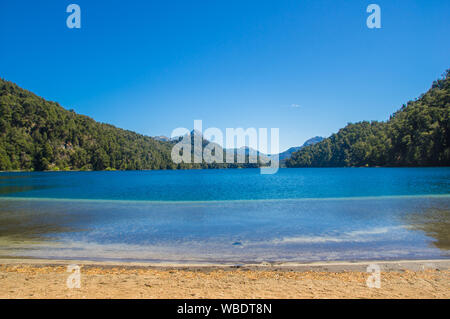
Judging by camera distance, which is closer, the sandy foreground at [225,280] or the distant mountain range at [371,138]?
the sandy foreground at [225,280]

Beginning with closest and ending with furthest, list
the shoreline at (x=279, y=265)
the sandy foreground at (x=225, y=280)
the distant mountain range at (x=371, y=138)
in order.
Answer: the sandy foreground at (x=225, y=280) < the shoreline at (x=279, y=265) < the distant mountain range at (x=371, y=138)

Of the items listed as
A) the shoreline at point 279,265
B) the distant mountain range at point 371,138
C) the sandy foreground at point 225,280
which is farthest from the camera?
the distant mountain range at point 371,138

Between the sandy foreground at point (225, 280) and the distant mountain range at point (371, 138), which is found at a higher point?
the distant mountain range at point (371, 138)

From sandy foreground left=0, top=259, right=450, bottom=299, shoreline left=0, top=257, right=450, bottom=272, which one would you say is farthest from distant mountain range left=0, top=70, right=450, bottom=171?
sandy foreground left=0, top=259, right=450, bottom=299

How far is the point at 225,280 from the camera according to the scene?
24.8 feet

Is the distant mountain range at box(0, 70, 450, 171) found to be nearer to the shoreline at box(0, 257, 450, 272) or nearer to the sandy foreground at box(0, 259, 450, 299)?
the shoreline at box(0, 257, 450, 272)

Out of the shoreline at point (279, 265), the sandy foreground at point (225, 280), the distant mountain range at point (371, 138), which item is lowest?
the shoreline at point (279, 265)

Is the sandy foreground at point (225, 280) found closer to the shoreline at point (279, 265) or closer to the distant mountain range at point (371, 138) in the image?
the shoreline at point (279, 265)

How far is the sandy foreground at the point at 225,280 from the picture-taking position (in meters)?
Result: 6.39

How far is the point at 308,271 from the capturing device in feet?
27.6

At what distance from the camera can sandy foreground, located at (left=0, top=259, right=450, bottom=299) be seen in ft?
21.0

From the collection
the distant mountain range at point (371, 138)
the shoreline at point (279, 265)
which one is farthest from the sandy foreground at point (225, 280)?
the distant mountain range at point (371, 138)

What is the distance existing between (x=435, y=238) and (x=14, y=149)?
19855cm
